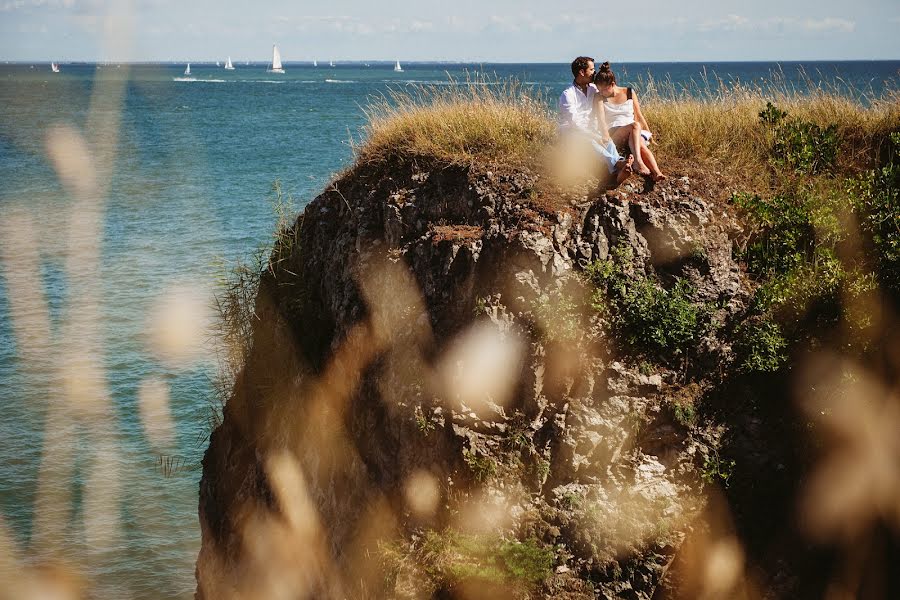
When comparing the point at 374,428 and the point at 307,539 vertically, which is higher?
the point at 374,428

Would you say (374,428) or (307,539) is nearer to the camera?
(374,428)

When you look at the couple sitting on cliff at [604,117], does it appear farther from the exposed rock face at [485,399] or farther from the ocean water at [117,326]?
the ocean water at [117,326]

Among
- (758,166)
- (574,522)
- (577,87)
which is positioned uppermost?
(577,87)

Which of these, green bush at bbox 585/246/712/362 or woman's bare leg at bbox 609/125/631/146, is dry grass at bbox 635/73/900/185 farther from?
green bush at bbox 585/246/712/362

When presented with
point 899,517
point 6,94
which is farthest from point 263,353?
point 6,94

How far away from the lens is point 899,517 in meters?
9.55

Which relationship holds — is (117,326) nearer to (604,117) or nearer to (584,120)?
(584,120)

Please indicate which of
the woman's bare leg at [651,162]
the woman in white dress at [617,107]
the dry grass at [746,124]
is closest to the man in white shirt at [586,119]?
the woman in white dress at [617,107]

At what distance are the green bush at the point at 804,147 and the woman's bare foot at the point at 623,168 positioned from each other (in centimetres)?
262

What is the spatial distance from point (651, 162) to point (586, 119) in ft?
3.70

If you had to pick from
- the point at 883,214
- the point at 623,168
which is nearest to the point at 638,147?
the point at 623,168

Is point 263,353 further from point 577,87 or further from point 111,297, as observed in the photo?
point 111,297

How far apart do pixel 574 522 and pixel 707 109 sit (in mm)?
7012

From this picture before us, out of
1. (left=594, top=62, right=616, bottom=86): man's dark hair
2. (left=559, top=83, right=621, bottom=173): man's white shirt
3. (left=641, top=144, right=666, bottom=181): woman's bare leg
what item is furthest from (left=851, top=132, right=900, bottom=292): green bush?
(left=594, top=62, right=616, bottom=86): man's dark hair
